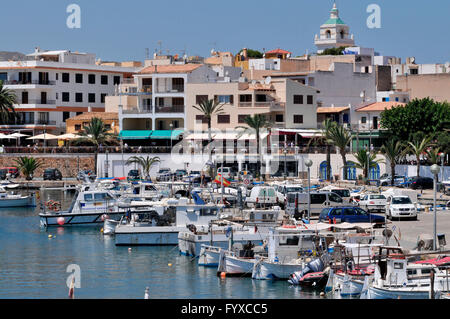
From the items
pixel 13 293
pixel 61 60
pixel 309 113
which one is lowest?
pixel 13 293

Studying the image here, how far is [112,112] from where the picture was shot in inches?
3895

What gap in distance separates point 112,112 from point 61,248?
5754 cm

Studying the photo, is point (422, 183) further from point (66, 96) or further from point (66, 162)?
point (66, 96)

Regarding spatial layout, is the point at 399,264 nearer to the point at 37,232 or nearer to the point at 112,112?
the point at 37,232

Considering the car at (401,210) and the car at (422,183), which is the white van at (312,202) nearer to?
the car at (401,210)

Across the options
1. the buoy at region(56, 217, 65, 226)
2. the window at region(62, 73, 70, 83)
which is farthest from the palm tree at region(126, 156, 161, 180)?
the buoy at region(56, 217, 65, 226)

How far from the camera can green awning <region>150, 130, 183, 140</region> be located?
89.8 metres

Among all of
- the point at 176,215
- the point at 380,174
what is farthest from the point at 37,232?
the point at 380,174

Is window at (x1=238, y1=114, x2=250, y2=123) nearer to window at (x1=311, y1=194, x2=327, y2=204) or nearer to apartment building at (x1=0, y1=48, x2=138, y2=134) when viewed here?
apartment building at (x1=0, y1=48, x2=138, y2=134)

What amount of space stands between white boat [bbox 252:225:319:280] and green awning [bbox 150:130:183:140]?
57720mm

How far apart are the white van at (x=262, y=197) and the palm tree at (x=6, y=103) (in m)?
48.3

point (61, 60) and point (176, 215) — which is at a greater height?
point (61, 60)

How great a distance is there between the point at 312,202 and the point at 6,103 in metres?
55.9

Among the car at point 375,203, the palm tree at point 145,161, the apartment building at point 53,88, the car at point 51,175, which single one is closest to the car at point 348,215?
the car at point 375,203
